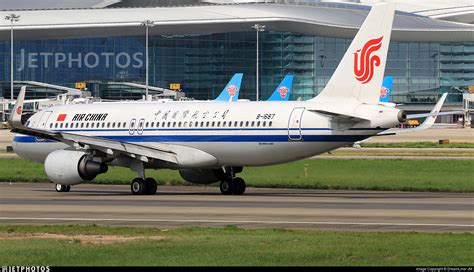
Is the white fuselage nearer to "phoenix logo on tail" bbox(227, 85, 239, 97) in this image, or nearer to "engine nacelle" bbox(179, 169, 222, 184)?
"engine nacelle" bbox(179, 169, 222, 184)

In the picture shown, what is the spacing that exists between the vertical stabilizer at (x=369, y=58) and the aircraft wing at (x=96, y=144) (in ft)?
27.4

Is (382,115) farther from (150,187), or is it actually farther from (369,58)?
(150,187)

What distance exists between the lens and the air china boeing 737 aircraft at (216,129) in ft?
140

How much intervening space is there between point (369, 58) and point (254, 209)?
8801 mm

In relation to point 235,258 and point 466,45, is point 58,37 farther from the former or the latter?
point 235,258

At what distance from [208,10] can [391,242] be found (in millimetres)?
167147

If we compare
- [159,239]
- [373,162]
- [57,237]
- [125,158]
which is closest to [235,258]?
[159,239]

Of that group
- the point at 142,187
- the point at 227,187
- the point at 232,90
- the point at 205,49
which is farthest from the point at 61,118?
the point at 205,49

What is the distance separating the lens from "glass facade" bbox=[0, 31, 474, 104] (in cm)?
18938

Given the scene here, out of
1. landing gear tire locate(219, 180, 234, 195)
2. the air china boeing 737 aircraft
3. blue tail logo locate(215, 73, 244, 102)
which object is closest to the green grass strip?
Result: the air china boeing 737 aircraft

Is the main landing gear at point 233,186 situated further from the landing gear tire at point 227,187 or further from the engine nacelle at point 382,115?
the engine nacelle at point 382,115

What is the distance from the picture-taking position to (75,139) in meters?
46.0

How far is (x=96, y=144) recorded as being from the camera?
151 ft

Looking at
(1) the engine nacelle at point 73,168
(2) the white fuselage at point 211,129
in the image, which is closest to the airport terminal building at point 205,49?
(2) the white fuselage at point 211,129
